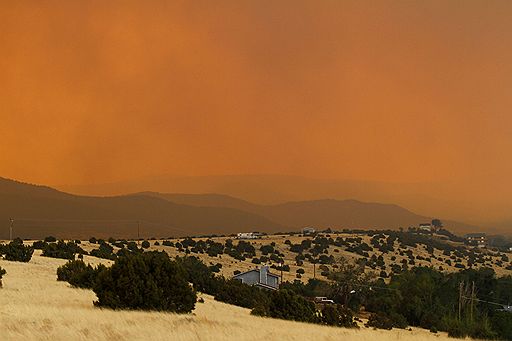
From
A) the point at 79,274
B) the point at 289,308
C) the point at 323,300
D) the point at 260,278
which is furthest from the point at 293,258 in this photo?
the point at 289,308

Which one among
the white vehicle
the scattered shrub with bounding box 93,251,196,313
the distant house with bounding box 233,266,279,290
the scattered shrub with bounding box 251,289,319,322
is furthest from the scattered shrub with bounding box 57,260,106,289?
the distant house with bounding box 233,266,279,290

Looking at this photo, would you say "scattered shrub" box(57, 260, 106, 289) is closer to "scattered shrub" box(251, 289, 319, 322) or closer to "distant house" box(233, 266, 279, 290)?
"scattered shrub" box(251, 289, 319, 322)

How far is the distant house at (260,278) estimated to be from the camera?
81.3 m

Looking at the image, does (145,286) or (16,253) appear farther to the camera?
(16,253)

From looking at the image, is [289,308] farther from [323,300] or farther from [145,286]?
[323,300]

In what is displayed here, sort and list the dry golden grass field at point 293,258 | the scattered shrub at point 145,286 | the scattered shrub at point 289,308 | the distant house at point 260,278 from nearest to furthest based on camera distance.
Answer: the scattered shrub at point 145,286 → the scattered shrub at point 289,308 → the distant house at point 260,278 → the dry golden grass field at point 293,258

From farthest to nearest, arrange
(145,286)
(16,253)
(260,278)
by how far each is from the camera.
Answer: (260,278) < (16,253) < (145,286)

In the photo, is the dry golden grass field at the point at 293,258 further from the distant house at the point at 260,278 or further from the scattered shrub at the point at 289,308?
the scattered shrub at the point at 289,308

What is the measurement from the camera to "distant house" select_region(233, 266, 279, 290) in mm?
81306

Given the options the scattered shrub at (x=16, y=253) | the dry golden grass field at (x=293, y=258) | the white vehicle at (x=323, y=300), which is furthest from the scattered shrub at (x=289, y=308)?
the dry golden grass field at (x=293, y=258)

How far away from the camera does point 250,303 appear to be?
57688mm

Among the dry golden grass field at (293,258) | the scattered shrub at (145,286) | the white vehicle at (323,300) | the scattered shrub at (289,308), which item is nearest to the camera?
the scattered shrub at (145,286)

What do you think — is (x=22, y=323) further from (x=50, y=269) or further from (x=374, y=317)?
(x=374, y=317)

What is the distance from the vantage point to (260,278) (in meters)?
81.9
